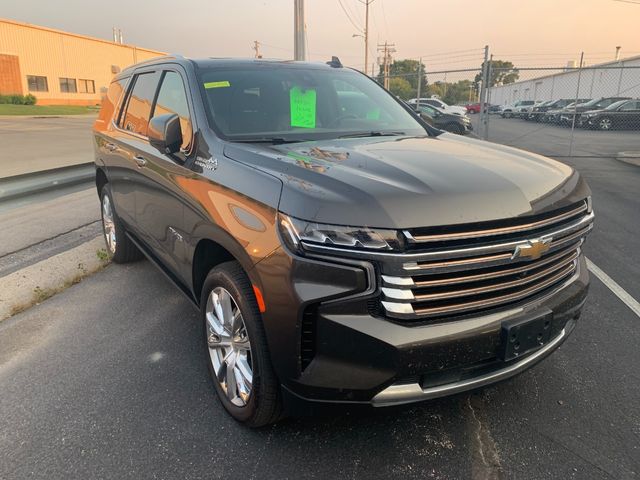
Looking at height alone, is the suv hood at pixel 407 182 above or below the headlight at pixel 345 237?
above

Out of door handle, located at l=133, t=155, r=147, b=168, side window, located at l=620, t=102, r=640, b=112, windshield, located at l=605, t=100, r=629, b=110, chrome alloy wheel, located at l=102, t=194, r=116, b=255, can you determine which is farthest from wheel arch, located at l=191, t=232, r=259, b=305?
side window, located at l=620, t=102, r=640, b=112

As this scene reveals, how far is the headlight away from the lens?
2.06 metres

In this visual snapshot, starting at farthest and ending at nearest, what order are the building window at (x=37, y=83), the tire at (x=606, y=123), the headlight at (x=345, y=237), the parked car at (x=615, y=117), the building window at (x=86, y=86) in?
1. the building window at (x=86, y=86)
2. the building window at (x=37, y=83)
3. the tire at (x=606, y=123)
4. the parked car at (x=615, y=117)
5. the headlight at (x=345, y=237)

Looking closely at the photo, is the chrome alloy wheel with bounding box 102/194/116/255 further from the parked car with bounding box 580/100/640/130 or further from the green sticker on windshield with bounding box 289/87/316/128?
the parked car with bounding box 580/100/640/130

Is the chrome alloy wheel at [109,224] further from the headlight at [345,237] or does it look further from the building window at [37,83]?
the building window at [37,83]

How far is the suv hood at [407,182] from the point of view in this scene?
2.11 meters

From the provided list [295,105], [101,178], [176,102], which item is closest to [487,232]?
[295,105]

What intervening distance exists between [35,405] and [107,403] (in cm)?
40

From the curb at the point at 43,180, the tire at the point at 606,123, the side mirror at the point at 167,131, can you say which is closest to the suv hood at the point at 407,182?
the side mirror at the point at 167,131

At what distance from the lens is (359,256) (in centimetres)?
206

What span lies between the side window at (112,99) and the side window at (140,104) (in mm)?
400

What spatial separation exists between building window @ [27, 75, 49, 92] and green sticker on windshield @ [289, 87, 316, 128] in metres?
50.5

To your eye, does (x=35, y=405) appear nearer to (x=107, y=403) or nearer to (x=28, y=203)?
(x=107, y=403)

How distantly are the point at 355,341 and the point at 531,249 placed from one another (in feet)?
2.94
